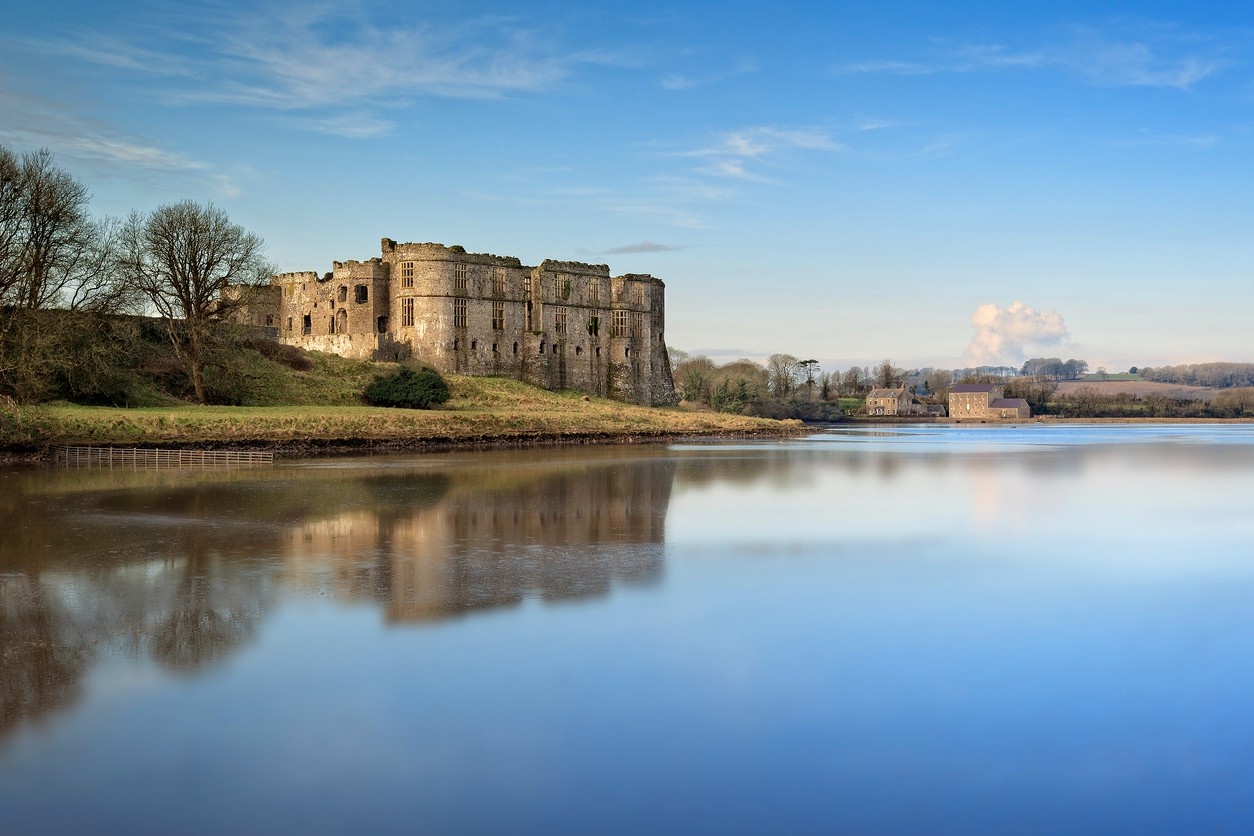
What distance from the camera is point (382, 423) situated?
39781 mm

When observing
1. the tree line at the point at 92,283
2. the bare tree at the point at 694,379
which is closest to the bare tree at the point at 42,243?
the tree line at the point at 92,283

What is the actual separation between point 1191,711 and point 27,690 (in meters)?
8.33

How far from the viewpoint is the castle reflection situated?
9.46 meters

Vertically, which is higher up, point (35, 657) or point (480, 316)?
point (480, 316)

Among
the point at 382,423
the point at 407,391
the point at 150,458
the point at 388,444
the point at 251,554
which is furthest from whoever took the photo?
the point at 407,391

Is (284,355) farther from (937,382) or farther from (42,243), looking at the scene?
(937,382)

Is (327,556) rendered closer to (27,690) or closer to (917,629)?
(27,690)

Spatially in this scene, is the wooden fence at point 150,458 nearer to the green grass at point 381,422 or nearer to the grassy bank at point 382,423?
the grassy bank at point 382,423

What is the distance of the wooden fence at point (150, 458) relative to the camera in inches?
1164

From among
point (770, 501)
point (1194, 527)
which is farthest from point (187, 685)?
point (1194, 527)

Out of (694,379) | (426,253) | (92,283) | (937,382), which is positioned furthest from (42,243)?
(937,382)

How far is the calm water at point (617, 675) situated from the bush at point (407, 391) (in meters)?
31.2

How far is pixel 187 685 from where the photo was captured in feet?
26.8

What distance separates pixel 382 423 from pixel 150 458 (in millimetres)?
10511
